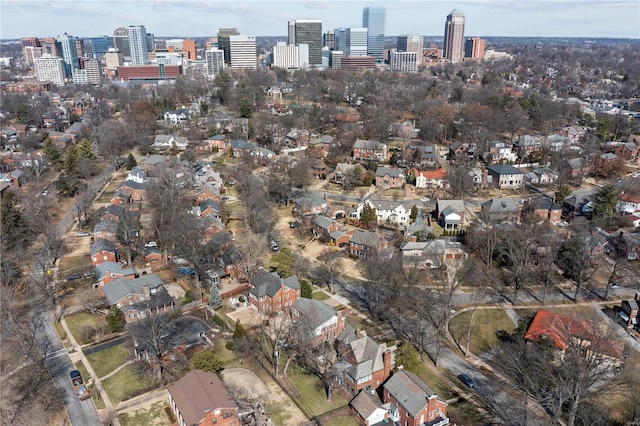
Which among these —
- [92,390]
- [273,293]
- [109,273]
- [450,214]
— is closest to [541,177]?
[450,214]

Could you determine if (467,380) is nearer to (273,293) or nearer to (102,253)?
(273,293)

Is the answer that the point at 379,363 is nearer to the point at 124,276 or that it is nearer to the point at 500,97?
the point at 124,276

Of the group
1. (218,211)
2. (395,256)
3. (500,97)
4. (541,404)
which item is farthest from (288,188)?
(500,97)

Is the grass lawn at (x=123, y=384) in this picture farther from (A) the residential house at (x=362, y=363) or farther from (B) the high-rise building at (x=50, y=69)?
(B) the high-rise building at (x=50, y=69)

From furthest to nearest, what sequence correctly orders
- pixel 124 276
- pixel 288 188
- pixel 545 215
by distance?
pixel 288 188 < pixel 545 215 < pixel 124 276

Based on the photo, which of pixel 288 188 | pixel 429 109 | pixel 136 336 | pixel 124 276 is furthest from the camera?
pixel 429 109

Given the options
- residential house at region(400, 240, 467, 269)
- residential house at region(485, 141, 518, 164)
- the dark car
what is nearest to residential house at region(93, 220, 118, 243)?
residential house at region(400, 240, 467, 269)

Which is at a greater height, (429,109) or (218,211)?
(429,109)
